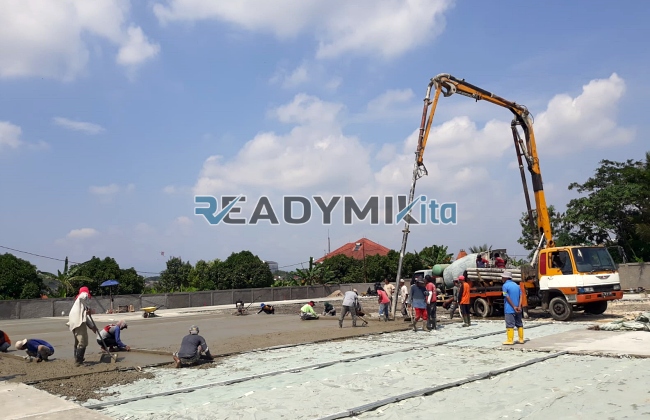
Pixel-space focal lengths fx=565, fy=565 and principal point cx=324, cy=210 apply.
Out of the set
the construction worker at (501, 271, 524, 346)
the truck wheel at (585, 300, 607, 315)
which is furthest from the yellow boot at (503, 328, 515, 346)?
the truck wheel at (585, 300, 607, 315)

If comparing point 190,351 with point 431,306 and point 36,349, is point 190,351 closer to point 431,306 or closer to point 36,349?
point 36,349

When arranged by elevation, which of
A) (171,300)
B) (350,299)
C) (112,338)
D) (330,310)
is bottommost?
(112,338)

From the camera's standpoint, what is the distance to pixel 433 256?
58.2 metres

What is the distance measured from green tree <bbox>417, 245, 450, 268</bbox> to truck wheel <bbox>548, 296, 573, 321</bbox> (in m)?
36.0

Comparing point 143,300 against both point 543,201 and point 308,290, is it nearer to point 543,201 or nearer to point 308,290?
point 308,290

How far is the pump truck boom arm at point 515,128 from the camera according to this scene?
69.2ft

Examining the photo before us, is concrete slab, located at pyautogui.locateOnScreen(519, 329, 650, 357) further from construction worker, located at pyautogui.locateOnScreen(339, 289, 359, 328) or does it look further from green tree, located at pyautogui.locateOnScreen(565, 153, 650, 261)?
green tree, located at pyautogui.locateOnScreen(565, 153, 650, 261)

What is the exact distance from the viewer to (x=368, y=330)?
1689cm

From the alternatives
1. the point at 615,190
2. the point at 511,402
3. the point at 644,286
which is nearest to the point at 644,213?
the point at 615,190

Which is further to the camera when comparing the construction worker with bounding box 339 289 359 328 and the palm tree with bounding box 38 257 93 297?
the palm tree with bounding box 38 257 93 297

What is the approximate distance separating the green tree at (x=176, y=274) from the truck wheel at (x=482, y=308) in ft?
169

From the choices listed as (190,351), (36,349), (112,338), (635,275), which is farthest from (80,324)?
(635,275)

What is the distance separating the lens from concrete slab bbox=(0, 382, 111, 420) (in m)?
7.32

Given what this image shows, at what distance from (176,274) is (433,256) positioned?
104 feet
